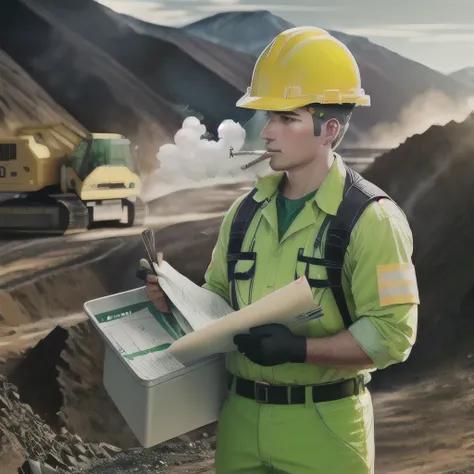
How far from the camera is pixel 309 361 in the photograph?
1.33 meters

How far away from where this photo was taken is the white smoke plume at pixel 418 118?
8.60 feet

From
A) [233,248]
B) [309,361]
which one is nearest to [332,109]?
[233,248]

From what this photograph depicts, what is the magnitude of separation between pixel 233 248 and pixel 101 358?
3.87 ft

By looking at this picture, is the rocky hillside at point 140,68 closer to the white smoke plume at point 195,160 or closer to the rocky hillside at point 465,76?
the white smoke plume at point 195,160

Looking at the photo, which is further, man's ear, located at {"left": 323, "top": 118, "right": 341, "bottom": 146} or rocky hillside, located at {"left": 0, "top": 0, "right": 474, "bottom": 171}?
rocky hillside, located at {"left": 0, "top": 0, "right": 474, "bottom": 171}

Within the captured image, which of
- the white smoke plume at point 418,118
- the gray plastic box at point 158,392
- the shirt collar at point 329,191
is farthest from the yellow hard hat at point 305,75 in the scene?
the white smoke plume at point 418,118

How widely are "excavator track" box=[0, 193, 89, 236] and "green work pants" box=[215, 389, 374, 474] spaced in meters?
1.15

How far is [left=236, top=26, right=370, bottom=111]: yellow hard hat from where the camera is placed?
139cm

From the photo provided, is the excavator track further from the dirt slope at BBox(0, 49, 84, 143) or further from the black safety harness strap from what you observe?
the black safety harness strap

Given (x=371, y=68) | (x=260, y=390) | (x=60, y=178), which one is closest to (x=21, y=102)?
(x=60, y=178)

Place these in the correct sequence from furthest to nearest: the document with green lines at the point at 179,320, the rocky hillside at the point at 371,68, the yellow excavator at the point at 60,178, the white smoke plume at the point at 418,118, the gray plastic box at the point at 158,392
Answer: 1. the white smoke plume at the point at 418,118
2. the rocky hillside at the point at 371,68
3. the yellow excavator at the point at 60,178
4. the gray plastic box at the point at 158,392
5. the document with green lines at the point at 179,320

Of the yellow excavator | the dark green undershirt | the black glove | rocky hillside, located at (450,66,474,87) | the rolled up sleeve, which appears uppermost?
rocky hillside, located at (450,66,474,87)

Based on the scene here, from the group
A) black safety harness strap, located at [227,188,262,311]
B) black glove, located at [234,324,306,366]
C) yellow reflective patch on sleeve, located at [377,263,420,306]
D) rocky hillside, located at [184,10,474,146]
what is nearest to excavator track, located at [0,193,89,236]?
rocky hillside, located at [184,10,474,146]

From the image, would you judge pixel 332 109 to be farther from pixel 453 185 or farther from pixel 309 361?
pixel 453 185
